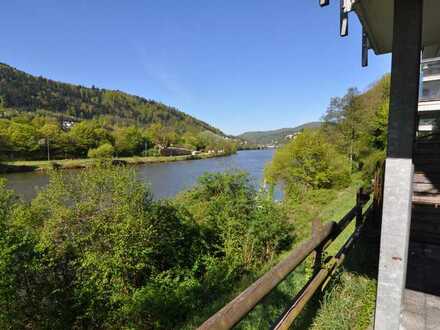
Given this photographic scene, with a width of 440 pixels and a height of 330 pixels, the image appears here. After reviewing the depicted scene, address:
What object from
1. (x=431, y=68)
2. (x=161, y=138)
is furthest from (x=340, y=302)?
(x=161, y=138)

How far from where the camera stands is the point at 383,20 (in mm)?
2289

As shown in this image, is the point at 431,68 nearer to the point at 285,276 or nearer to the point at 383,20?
the point at 383,20

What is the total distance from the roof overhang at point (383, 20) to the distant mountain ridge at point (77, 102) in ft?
396

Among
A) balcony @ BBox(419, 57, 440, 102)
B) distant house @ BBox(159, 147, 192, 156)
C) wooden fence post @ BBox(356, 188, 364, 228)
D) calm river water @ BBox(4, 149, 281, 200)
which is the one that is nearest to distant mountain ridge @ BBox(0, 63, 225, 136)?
distant house @ BBox(159, 147, 192, 156)

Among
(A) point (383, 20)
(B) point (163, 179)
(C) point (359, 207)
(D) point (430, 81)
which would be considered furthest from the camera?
(B) point (163, 179)

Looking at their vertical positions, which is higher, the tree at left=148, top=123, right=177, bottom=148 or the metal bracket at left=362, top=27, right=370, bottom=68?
the tree at left=148, top=123, right=177, bottom=148

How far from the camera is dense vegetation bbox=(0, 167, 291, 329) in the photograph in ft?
19.1

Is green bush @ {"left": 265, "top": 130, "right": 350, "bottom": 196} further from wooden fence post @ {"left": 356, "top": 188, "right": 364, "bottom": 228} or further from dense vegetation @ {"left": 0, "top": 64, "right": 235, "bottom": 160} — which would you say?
dense vegetation @ {"left": 0, "top": 64, "right": 235, "bottom": 160}

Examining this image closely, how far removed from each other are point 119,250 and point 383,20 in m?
6.81

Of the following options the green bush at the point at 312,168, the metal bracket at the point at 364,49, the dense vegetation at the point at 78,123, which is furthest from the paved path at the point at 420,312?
the dense vegetation at the point at 78,123

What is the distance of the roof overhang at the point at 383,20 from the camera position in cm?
202

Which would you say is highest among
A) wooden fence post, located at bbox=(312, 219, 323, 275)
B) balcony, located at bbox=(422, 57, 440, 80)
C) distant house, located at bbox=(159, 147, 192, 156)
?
balcony, located at bbox=(422, 57, 440, 80)

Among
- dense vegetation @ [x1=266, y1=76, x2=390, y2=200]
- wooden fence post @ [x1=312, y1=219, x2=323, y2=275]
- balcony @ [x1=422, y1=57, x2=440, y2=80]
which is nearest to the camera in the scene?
wooden fence post @ [x1=312, y1=219, x2=323, y2=275]

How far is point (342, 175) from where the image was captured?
17.4 metres
